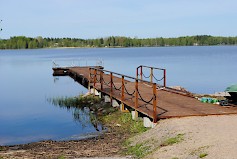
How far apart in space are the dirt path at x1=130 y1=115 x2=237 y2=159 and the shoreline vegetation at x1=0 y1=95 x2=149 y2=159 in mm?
585

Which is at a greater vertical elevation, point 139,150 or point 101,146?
point 139,150

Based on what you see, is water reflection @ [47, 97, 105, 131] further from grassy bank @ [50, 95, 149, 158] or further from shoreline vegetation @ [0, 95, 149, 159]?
shoreline vegetation @ [0, 95, 149, 159]

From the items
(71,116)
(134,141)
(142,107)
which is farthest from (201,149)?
(71,116)

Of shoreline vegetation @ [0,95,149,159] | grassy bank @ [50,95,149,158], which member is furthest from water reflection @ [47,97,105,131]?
shoreline vegetation @ [0,95,149,159]

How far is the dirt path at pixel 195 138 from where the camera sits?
8570mm

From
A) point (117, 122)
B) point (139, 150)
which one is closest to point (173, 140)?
point (139, 150)

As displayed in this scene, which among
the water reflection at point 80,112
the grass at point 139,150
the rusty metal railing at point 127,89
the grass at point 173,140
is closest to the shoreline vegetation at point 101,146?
the grass at point 139,150

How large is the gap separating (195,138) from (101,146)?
3.01m

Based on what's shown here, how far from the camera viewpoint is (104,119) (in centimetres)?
1716

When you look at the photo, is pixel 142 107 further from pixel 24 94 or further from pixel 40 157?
pixel 24 94

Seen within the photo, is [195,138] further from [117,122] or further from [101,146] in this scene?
[117,122]

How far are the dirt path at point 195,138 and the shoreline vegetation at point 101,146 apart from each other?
585 millimetres

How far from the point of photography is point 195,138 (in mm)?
9805

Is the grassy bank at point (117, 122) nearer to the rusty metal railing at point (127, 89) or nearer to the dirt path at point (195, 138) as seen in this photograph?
the dirt path at point (195, 138)
